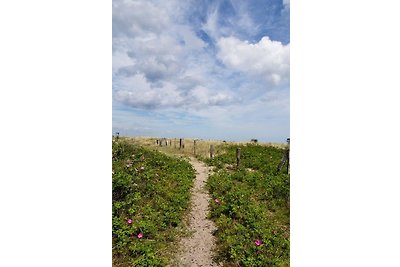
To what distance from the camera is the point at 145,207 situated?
27.5 ft

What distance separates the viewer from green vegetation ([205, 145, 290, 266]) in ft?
20.7

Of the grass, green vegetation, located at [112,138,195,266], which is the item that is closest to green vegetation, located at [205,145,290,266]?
the grass

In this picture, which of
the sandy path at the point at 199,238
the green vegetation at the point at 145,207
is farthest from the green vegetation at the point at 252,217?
the green vegetation at the point at 145,207

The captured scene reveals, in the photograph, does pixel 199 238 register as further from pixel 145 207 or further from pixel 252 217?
pixel 145 207

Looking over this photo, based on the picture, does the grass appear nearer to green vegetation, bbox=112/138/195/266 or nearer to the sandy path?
green vegetation, bbox=112/138/195/266

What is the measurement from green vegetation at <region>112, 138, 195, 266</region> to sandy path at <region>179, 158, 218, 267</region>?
35cm

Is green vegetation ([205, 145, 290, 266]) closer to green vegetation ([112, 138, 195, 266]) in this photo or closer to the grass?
the grass

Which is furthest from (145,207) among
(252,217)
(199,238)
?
(252,217)

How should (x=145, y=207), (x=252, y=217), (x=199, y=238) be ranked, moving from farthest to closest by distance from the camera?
(x=145, y=207) < (x=252, y=217) < (x=199, y=238)

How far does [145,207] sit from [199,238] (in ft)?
6.40

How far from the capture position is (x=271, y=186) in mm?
11352
